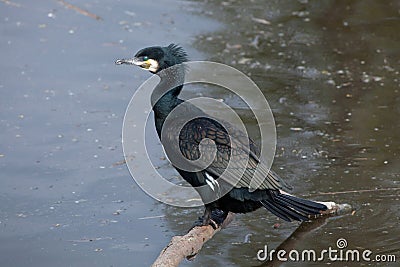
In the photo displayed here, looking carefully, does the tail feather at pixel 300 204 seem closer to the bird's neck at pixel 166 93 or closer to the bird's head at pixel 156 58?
the bird's neck at pixel 166 93

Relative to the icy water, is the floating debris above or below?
above

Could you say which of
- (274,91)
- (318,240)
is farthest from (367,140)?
(318,240)

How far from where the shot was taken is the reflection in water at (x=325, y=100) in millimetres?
5316

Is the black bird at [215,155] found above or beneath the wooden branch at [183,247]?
above

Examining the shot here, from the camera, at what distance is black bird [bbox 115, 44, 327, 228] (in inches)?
185

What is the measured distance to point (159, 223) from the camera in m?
5.43

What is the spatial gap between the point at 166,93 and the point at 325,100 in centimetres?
283

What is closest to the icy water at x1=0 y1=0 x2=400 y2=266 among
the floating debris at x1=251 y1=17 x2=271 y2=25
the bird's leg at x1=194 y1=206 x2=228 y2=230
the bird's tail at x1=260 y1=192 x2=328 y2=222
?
the floating debris at x1=251 y1=17 x2=271 y2=25

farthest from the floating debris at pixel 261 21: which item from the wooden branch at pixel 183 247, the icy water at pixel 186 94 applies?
the wooden branch at pixel 183 247

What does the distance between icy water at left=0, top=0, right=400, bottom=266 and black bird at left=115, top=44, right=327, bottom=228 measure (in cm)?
40

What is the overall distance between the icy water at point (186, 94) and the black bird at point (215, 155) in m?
0.40

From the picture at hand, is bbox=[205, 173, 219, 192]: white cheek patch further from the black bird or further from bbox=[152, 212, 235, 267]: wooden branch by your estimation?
bbox=[152, 212, 235, 267]: wooden branch

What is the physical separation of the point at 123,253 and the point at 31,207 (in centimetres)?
85

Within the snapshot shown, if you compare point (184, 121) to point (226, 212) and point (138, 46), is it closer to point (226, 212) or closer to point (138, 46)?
point (226, 212)
